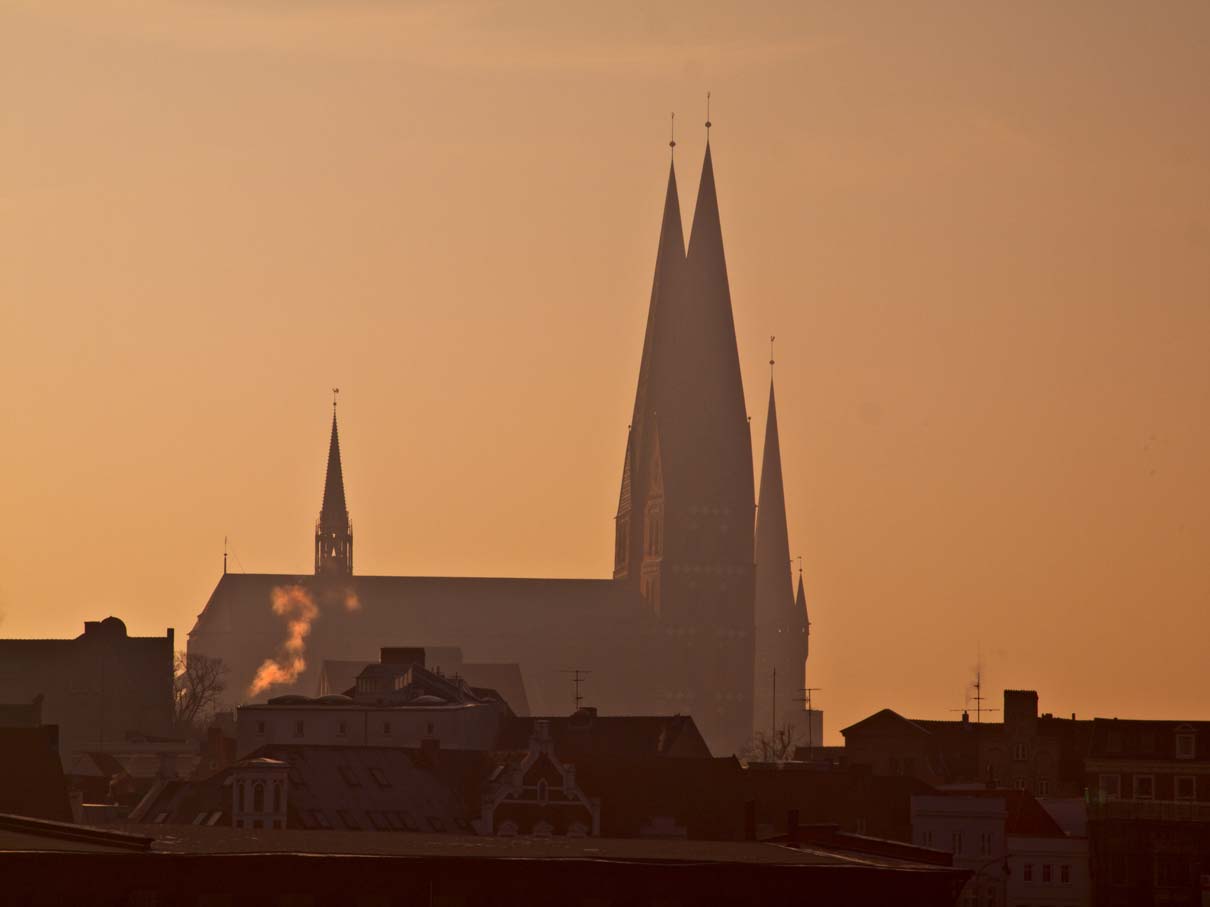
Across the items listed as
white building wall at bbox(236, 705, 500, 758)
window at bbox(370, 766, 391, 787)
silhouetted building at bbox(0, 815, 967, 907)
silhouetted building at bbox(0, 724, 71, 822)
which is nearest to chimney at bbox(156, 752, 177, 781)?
white building wall at bbox(236, 705, 500, 758)

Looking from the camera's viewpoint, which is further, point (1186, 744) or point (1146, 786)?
point (1146, 786)

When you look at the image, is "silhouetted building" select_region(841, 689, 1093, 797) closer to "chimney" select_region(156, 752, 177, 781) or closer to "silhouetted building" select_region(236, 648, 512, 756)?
"silhouetted building" select_region(236, 648, 512, 756)

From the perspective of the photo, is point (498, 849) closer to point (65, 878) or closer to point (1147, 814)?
point (65, 878)

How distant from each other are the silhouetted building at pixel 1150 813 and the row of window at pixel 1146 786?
0.03m

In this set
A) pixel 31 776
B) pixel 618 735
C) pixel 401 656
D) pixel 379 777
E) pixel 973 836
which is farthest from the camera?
pixel 401 656

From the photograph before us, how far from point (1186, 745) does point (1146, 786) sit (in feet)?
7.65

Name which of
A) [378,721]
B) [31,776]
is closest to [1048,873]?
[31,776]

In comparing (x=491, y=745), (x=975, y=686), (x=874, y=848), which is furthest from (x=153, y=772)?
(x=874, y=848)

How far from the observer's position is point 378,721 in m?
150

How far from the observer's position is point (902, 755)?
159 meters

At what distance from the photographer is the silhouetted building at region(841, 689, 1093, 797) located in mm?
144875

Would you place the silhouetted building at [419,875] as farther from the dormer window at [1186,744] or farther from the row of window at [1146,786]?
the dormer window at [1186,744]

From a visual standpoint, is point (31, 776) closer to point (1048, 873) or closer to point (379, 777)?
point (379, 777)

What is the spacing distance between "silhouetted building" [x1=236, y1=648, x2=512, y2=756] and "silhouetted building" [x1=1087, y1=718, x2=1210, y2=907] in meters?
26.8
